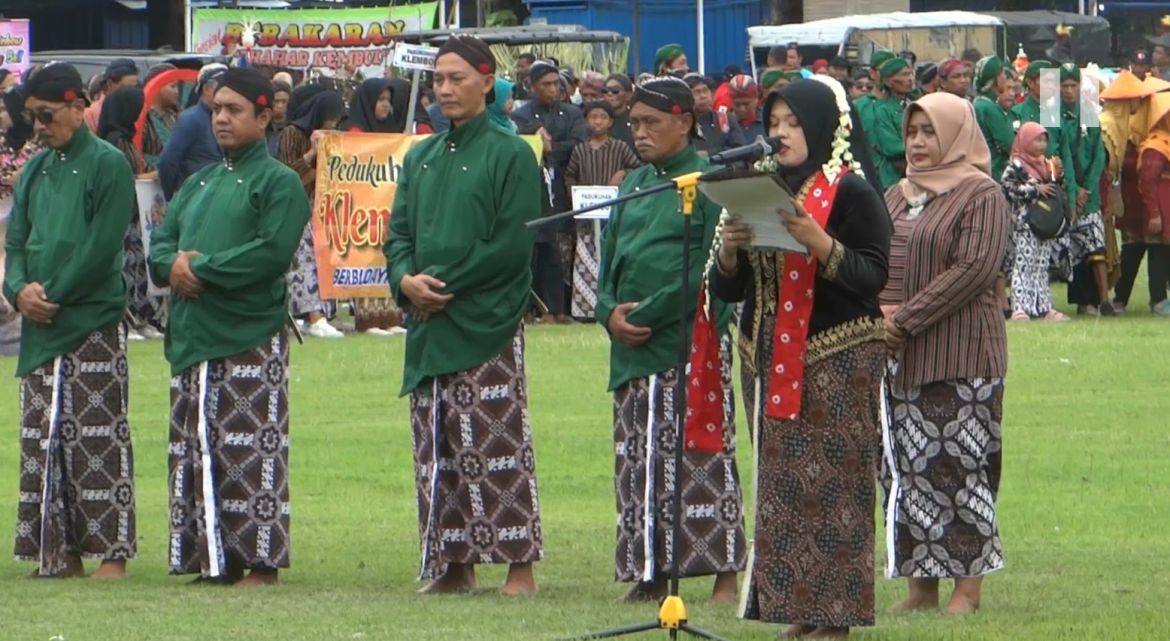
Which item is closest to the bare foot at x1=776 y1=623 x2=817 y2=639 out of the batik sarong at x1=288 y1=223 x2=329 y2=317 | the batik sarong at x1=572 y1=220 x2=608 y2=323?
the batik sarong at x1=288 y1=223 x2=329 y2=317

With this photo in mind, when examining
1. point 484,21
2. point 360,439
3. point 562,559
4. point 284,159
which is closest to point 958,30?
point 484,21

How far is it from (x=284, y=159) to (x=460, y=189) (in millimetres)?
9246

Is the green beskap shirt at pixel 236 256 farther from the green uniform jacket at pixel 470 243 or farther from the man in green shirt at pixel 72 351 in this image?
the green uniform jacket at pixel 470 243

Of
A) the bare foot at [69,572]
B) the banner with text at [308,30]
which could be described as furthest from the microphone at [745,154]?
the banner with text at [308,30]

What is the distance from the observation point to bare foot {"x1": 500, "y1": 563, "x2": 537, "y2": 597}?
8562mm

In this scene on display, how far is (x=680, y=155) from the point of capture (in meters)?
Result: 8.39

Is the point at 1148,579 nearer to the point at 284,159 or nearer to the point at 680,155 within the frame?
the point at 680,155

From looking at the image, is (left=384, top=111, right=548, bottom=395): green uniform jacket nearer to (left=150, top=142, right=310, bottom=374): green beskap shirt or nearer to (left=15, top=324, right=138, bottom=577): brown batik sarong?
(left=150, top=142, right=310, bottom=374): green beskap shirt

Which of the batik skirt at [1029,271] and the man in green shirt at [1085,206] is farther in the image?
Answer: the man in green shirt at [1085,206]

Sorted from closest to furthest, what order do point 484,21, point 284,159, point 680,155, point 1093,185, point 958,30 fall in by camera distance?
point 680,155 → point 284,159 → point 1093,185 → point 958,30 → point 484,21

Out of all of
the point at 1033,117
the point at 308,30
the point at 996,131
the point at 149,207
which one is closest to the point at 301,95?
the point at 149,207

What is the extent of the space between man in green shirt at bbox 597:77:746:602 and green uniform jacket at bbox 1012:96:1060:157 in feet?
37.3

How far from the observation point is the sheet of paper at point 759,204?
6.37 meters

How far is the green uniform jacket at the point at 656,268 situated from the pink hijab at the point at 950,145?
73 centimetres
